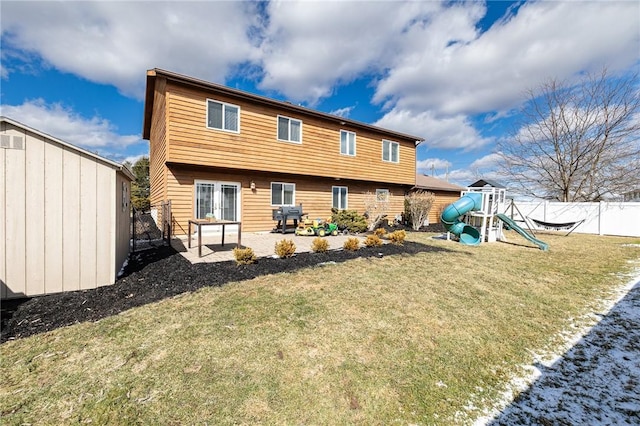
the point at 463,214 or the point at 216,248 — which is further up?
the point at 463,214

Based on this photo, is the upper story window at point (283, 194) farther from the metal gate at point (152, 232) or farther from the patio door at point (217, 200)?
the metal gate at point (152, 232)

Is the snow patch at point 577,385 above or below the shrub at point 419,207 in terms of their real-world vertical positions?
below

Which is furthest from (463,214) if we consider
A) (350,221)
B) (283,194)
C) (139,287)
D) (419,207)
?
(139,287)

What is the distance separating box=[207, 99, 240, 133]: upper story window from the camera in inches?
368

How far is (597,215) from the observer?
14289mm

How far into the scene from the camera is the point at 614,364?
282 cm

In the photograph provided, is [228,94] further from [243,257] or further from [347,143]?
[243,257]

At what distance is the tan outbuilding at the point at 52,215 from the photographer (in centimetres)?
373

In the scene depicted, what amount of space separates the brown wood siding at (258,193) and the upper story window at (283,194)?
165mm

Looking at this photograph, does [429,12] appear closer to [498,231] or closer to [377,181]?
[377,181]

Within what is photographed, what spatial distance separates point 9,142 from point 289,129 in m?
8.62

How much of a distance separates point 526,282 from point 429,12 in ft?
34.5

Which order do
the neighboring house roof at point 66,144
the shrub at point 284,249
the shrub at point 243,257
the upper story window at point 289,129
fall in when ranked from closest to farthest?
the neighboring house roof at point 66,144 → the shrub at point 243,257 → the shrub at point 284,249 → the upper story window at point 289,129

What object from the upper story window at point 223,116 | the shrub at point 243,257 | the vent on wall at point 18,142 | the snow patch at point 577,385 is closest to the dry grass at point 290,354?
the snow patch at point 577,385
